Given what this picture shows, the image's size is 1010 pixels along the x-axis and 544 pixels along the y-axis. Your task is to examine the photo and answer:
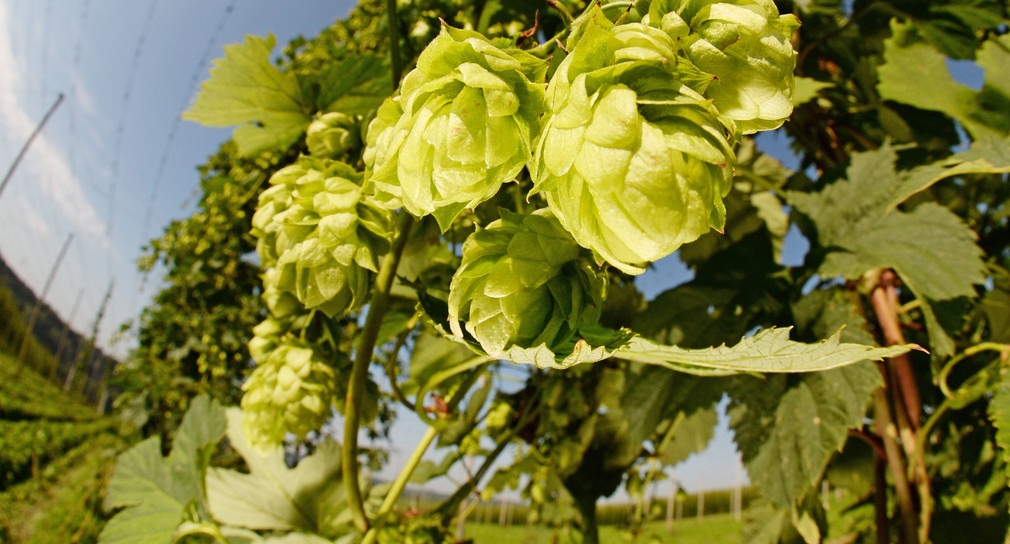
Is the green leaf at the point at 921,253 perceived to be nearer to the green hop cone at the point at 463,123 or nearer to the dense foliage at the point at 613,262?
the dense foliage at the point at 613,262

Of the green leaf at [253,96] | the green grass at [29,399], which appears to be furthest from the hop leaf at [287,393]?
the green grass at [29,399]

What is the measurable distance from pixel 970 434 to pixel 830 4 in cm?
89

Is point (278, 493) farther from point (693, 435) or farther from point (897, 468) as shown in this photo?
point (897, 468)

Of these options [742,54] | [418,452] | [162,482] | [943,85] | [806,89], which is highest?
[943,85]

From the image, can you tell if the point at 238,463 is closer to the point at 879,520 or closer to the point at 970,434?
the point at 879,520

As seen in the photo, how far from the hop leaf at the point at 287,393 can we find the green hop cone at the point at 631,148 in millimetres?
480

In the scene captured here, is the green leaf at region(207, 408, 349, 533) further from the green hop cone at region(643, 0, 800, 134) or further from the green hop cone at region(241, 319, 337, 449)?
the green hop cone at region(643, 0, 800, 134)

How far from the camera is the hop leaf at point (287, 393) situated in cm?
66

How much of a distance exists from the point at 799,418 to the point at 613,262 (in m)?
0.58

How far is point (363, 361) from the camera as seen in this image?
566 mm

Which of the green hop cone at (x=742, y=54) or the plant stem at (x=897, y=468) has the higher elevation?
the green hop cone at (x=742, y=54)

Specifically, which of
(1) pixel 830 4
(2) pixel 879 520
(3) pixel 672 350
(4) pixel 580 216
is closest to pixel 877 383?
(2) pixel 879 520

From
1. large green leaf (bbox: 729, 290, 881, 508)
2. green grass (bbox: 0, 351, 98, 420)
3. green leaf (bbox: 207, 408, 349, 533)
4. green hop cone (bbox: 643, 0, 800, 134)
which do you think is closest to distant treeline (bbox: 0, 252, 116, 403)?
green grass (bbox: 0, 351, 98, 420)

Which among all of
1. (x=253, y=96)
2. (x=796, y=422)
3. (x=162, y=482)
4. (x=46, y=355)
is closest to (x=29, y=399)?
(x=46, y=355)
